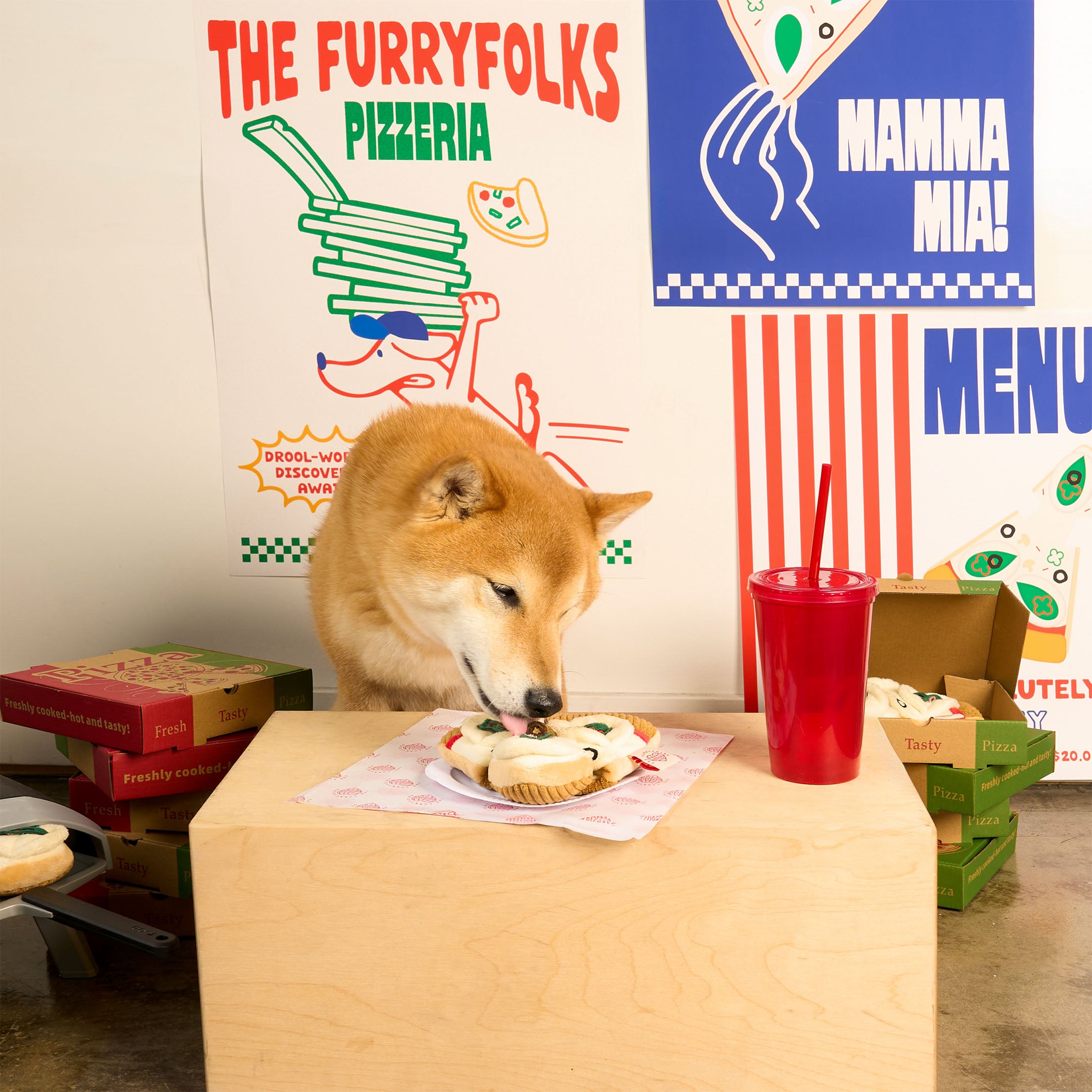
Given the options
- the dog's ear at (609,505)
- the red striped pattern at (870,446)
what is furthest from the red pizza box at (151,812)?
the red striped pattern at (870,446)

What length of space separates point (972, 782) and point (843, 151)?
1709mm

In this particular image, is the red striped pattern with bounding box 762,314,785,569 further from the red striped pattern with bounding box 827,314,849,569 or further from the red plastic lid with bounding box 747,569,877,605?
the red plastic lid with bounding box 747,569,877,605

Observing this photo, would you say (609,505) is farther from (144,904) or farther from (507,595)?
(144,904)

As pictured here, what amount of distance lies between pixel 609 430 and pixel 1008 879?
4.96 feet

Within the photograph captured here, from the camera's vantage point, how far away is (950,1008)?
1.71 m

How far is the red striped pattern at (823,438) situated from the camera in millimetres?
2828

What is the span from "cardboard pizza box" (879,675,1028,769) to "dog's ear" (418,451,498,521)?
991 millimetres

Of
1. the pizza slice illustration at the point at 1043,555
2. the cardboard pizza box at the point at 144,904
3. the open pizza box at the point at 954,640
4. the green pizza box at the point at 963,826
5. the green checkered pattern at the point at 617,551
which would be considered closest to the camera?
the cardboard pizza box at the point at 144,904

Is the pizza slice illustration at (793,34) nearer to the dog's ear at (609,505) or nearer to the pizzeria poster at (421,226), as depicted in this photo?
the pizzeria poster at (421,226)

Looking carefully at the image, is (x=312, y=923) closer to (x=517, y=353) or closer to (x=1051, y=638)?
(x=517, y=353)

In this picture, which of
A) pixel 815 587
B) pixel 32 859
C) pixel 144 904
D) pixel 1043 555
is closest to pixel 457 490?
pixel 815 587

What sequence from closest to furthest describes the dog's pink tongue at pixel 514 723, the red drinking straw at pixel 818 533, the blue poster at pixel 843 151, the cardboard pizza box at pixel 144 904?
the red drinking straw at pixel 818 533 → the dog's pink tongue at pixel 514 723 → the cardboard pizza box at pixel 144 904 → the blue poster at pixel 843 151

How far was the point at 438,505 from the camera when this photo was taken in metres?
1.69

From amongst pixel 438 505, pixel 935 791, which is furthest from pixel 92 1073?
pixel 935 791
